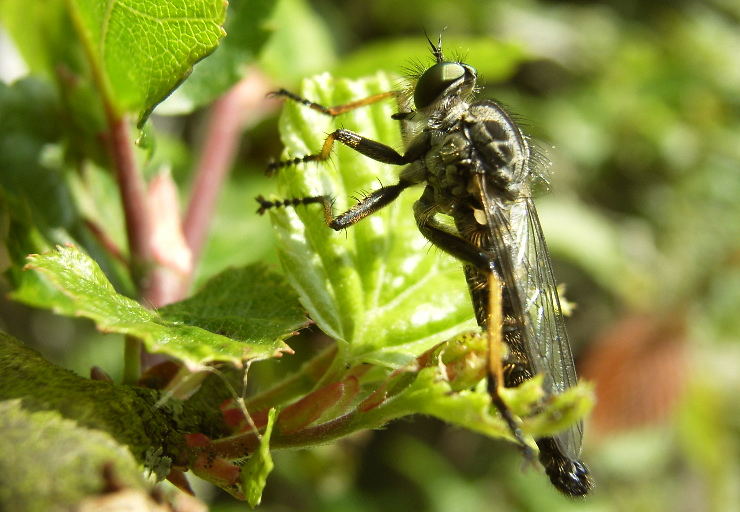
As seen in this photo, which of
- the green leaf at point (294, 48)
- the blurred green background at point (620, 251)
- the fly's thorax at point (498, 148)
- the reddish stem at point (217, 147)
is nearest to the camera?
the fly's thorax at point (498, 148)

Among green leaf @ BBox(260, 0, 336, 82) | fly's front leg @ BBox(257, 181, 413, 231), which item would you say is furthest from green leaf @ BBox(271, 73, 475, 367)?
green leaf @ BBox(260, 0, 336, 82)

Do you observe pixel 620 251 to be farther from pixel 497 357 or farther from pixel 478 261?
pixel 497 357

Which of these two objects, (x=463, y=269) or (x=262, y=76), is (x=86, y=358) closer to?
(x=262, y=76)

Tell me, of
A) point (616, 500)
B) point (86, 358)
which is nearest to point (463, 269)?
point (86, 358)

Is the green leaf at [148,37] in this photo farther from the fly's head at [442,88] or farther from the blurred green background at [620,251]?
the blurred green background at [620,251]

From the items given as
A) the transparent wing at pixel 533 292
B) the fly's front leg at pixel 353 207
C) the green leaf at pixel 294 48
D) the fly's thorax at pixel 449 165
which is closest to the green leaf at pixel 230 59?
the fly's front leg at pixel 353 207

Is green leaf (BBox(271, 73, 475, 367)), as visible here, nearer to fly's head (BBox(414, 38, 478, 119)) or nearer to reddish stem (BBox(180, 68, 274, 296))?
fly's head (BBox(414, 38, 478, 119))
